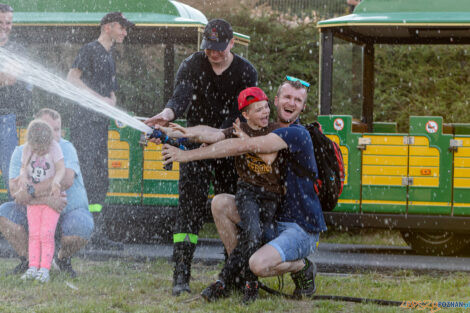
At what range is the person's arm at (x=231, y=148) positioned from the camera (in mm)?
5027

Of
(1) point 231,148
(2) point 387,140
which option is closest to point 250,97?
(1) point 231,148

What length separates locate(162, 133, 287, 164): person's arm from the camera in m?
5.03

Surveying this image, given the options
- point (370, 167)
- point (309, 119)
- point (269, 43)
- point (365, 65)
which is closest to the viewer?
point (370, 167)

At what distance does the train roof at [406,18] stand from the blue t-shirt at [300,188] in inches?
145

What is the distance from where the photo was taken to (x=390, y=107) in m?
12.5

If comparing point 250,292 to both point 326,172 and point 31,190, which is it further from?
point 31,190

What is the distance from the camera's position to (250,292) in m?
5.01

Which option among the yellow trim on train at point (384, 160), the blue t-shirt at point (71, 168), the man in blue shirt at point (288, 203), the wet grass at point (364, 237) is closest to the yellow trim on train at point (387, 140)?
the yellow trim on train at point (384, 160)

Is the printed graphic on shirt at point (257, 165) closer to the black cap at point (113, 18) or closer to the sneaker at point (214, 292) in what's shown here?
the sneaker at point (214, 292)

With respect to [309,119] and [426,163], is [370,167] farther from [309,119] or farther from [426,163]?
[309,119]

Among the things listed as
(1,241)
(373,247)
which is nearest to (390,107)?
(373,247)

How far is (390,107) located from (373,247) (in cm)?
371

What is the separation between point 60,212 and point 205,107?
1446 mm

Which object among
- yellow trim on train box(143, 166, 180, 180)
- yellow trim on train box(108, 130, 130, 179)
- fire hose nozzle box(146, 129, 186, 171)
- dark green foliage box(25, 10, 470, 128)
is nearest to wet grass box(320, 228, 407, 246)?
dark green foliage box(25, 10, 470, 128)
